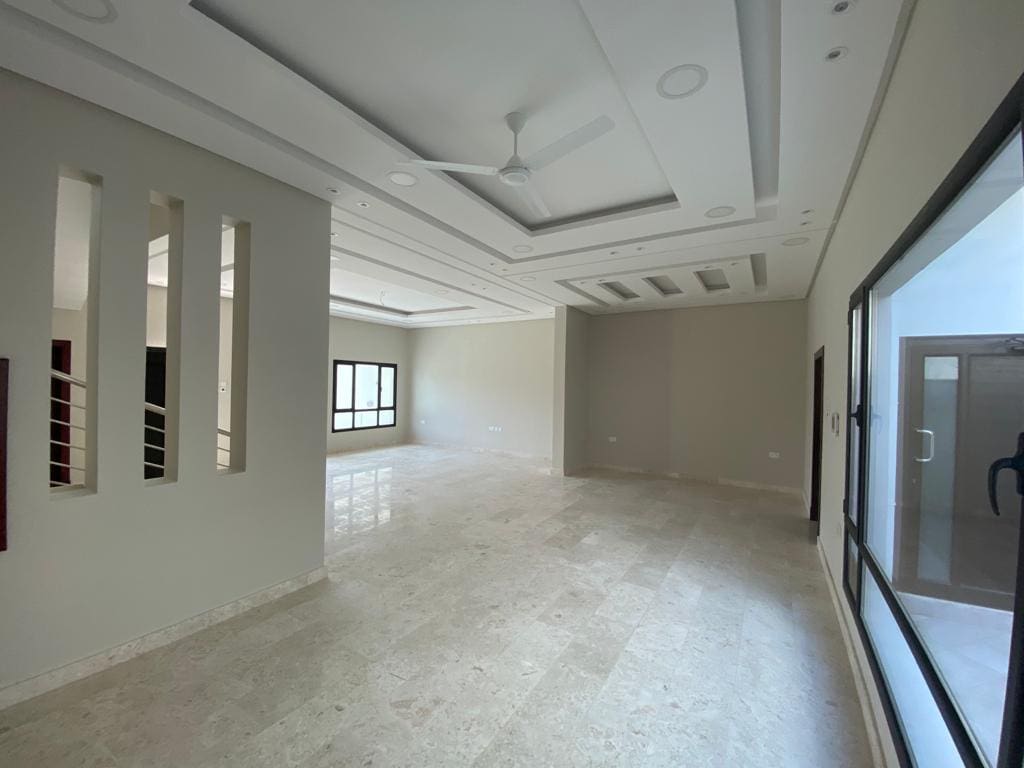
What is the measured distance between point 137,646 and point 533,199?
4.03 m

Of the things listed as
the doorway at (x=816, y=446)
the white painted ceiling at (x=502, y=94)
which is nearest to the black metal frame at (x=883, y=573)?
the white painted ceiling at (x=502, y=94)

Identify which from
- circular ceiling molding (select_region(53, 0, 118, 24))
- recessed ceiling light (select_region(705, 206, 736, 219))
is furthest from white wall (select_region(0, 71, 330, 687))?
recessed ceiling light (select_region(705, 206, 736, 219))

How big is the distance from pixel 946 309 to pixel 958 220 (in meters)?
0.54

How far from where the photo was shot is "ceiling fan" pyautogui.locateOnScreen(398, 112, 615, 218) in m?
2.36

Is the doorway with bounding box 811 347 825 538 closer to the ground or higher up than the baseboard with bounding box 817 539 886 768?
higher up

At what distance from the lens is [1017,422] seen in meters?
1.21

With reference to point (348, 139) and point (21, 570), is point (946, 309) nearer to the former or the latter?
point (348, 139)

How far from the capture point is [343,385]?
32.1 feet

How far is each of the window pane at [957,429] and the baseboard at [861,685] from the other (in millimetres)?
633

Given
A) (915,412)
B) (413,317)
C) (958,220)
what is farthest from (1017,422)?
(413,317)

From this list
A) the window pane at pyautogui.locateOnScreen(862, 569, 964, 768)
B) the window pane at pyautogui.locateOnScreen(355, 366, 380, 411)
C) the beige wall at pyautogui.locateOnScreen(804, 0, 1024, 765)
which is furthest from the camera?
the window pane at pyautogui.locateOnScreen(355, 366, 380, 411)

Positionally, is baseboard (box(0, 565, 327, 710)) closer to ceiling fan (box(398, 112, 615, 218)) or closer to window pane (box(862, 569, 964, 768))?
ceiling fan (box(398, 112, 615, 218))

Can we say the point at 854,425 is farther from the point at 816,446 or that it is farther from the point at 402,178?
the point at 402,178

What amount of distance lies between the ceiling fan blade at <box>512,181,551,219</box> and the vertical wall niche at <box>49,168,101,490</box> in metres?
2.63
